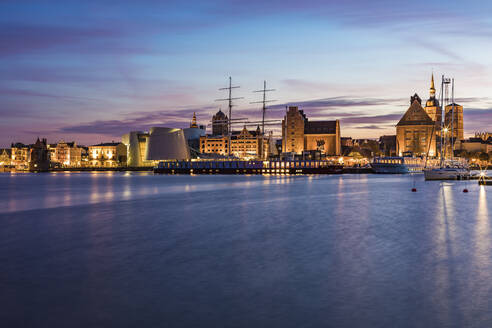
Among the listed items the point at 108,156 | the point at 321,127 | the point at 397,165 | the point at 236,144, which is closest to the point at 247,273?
the point at 397,165

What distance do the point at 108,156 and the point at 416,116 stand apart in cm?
12148

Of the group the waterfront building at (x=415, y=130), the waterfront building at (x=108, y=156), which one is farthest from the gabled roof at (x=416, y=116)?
the waterfront building at (x=108, y=156)

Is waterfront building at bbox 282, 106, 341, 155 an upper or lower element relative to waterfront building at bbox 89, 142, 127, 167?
upper

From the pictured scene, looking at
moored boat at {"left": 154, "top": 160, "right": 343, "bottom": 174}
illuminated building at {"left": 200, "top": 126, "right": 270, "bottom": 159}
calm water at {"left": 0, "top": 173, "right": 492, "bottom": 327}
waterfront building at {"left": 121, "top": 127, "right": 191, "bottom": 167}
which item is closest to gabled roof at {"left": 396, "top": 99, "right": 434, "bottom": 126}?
illuminated building at {"left": 200, "top": 126, "right": 270, "bottom": 159}

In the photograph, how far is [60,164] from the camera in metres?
187

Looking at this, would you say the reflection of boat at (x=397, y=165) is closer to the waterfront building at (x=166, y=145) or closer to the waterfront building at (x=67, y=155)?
the waterfront building at (x=166, y=145)

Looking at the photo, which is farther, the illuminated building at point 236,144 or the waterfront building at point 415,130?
the illuminated building at point 236,144

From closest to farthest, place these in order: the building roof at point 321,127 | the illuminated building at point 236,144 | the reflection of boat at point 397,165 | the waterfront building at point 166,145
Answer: the reflection of boat at point 397,165 < the waterfront building at point 166,145 < the building roof at point 321,127 < the illuminated building at point 236,144

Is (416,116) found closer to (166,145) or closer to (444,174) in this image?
(166,145)

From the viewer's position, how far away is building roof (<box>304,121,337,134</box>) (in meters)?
176

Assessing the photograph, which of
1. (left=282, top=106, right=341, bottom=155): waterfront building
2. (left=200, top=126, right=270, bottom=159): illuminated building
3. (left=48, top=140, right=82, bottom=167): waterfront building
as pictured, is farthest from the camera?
(left=48, top=140, right=82, bottom=167): waterfront building

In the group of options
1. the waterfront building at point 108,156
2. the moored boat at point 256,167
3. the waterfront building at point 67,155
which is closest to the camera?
the moored boat at point 256,167

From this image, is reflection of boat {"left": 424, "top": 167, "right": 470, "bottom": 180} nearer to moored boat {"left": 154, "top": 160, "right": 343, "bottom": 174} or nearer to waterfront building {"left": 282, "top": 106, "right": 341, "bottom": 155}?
moored boat {"left": 154, "top": 160, "right": 343, "bottom": 174}

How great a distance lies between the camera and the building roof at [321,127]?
17600cm
